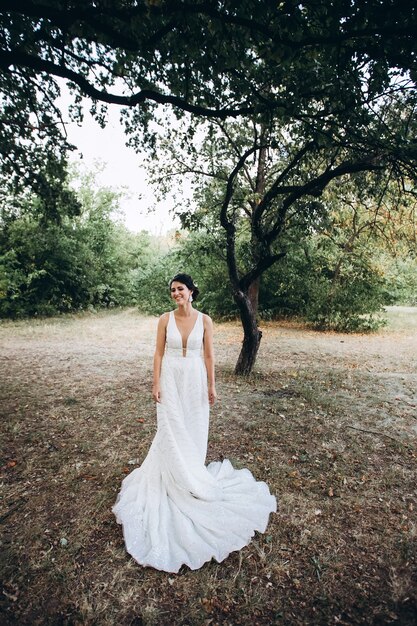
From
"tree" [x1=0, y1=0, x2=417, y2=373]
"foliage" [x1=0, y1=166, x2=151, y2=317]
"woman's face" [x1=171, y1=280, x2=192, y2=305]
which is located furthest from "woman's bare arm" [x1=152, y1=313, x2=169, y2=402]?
"foliage" [x1=0, y1=166, x2=151, y2=317]

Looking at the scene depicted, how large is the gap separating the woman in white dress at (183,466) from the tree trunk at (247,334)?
4.13m

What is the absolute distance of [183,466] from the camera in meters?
3.52

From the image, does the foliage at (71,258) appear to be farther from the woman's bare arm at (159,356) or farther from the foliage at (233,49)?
the woman's bare arm at (159,356)

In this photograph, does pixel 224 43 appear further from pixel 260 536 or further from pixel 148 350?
pixel 148 350

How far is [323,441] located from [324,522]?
6.29ft

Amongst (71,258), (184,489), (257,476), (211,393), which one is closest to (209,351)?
(211,393)

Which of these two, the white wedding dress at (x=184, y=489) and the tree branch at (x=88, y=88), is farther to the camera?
the tree branch at (x=88, y=88)

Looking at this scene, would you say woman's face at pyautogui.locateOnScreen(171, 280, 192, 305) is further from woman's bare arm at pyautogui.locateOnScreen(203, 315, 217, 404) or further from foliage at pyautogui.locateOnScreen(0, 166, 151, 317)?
foliage at pyautogui.locateOnScreen(0, 166, 151, 317)

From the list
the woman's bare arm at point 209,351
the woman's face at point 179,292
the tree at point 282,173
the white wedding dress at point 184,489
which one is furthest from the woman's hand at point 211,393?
the tree at point 282,173

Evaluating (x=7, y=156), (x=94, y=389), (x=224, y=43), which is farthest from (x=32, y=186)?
(x=224, y=43)

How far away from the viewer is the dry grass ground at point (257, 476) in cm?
263

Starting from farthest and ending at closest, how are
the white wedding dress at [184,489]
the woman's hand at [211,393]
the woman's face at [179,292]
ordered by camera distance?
the woman's hand at [211,393] → the woman's face at [179,292] → the white wedding dress at [184,489]

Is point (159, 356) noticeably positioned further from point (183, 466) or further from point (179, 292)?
point (183, 466)

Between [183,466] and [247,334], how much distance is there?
4.96 metres
